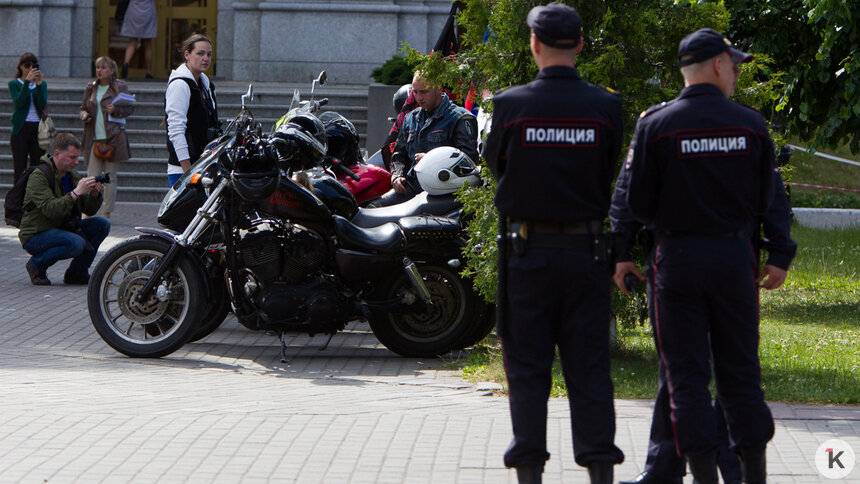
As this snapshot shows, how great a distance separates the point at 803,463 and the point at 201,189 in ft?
14.2

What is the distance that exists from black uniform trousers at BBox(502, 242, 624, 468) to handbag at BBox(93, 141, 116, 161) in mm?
11260

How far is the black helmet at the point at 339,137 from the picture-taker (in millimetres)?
8766

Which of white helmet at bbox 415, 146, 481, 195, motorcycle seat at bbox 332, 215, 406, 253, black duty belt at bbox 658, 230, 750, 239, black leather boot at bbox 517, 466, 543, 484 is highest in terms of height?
white helmet at bbox 415, 146, 481, 195

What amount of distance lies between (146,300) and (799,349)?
421 centimetres

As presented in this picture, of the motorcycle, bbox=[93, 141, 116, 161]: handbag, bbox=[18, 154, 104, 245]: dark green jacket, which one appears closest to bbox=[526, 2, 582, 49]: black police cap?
the motorcycle

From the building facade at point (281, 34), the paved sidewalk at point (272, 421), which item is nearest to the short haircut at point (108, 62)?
the building facade at point (281, 34)

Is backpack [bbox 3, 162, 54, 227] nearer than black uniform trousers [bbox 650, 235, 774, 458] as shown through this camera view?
No

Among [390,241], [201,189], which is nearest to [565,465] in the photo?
[390,241]

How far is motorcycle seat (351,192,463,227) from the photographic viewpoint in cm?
805

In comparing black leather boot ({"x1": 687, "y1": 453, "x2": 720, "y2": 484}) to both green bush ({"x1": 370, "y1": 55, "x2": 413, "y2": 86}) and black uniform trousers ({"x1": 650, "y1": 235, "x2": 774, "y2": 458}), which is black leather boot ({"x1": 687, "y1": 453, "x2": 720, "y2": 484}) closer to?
black uniform trousers ({"x1": 650, "y1": 235, "x2": 774, "y2": 458})

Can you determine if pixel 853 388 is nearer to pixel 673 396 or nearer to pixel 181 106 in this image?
pixel 673 396

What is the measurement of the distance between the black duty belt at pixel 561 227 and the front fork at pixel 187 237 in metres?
3.59

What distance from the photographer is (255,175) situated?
293 inches

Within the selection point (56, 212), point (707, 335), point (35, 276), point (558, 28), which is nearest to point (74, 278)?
point (35, 276)
